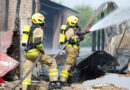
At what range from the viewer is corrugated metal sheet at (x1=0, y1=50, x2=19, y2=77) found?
557 centimetres

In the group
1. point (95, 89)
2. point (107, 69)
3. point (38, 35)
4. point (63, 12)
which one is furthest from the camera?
point (63, 12)

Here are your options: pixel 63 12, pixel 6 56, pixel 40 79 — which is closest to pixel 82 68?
pixel 40 79

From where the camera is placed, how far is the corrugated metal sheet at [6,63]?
557 centimetres

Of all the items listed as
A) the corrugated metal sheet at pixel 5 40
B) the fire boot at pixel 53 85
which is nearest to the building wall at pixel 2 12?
the corrugated metal sheet at pixel 5 40

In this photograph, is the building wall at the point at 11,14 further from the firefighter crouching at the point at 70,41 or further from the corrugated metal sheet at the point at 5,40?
the firefighter crouching at the point at 70,41

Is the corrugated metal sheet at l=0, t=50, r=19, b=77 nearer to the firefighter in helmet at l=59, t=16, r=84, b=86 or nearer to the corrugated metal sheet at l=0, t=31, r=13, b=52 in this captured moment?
the corrugated metal sheet at l=0, t=31, r=13, b=52

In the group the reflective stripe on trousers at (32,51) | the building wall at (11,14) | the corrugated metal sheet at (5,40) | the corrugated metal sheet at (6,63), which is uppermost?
the building wall at (11,14)

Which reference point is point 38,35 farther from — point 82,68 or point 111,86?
point 82,68

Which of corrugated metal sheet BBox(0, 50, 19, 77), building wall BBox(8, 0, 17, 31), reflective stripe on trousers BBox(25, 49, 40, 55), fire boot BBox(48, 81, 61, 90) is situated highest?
building wall BBox(8, 0, 17, 31)

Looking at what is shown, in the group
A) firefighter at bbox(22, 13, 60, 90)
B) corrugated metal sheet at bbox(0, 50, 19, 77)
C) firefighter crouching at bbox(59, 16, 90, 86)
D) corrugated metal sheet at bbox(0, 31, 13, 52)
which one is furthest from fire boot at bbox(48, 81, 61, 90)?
corrugated metal sheet at bbox(0, 31, 13, 52)

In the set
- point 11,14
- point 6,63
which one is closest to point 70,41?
point 6,63

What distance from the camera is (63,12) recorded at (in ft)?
52.9

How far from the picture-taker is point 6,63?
5715 millimetres

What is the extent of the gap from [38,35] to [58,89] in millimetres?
1252
